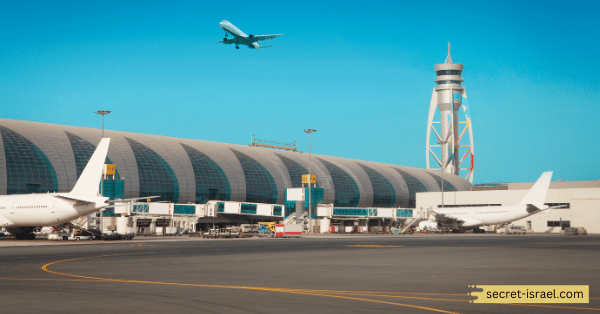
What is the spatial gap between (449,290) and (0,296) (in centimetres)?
1299

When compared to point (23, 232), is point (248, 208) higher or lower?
higher

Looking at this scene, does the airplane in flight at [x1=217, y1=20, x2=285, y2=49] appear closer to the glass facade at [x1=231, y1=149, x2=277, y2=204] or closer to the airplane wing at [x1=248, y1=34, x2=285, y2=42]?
the airplane wing at [x1=248, y1=34, x2=285, y2=42]

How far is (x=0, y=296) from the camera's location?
17703 mm

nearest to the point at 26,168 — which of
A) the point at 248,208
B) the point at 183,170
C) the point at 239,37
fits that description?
the point at 183,170

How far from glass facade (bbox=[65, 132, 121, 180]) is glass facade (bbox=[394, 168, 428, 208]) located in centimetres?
7414

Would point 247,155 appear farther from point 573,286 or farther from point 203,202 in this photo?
point 573,286

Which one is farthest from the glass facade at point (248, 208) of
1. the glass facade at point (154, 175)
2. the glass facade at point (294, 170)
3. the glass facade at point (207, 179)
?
the glass facade at point (294, 170)

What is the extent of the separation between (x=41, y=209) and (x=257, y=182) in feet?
189

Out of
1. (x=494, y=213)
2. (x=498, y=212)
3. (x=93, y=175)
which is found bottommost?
(x=494, y=213)

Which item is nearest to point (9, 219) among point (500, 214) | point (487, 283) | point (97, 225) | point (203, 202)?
point (97, 225)

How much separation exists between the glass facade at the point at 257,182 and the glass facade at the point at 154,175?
15703mm

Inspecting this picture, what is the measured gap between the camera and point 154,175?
4040 inches

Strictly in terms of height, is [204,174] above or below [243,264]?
above

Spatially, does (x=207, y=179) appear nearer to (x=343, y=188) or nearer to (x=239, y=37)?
(x=343, y=188)
